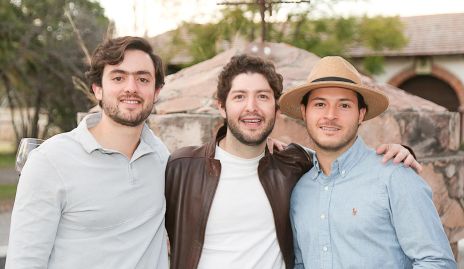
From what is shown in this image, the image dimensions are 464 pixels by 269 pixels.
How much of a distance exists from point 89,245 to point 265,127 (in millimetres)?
969

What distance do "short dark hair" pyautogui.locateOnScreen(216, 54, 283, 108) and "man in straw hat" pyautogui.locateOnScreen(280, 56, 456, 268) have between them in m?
0.18

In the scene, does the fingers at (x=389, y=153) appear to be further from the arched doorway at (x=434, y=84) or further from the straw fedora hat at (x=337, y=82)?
the arched doorway at (x=434, y=84)

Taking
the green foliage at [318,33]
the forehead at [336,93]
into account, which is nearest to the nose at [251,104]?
the forehead at [336,93]

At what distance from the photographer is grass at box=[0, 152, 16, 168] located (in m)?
20.8

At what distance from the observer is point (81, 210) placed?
8.05 ft

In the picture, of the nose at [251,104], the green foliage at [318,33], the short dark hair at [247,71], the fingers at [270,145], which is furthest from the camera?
the green foliage at [318,33]

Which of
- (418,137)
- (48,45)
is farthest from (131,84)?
(48,45)

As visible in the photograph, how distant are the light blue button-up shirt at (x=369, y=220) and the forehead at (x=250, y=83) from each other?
54 cm

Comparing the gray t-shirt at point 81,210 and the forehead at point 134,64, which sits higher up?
the forehead at point 134,64

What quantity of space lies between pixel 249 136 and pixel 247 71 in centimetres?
38

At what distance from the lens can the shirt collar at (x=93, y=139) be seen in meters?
2.55

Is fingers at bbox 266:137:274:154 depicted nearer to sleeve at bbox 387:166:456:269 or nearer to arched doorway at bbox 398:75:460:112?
sleeve at bbox 387:166:456:269

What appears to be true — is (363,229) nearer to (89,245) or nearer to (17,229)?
(89,245)

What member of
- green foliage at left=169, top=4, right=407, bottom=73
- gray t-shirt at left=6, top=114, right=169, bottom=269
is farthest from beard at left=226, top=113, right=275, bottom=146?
green foliage at left=169, top=4, right=407, bottom=73
